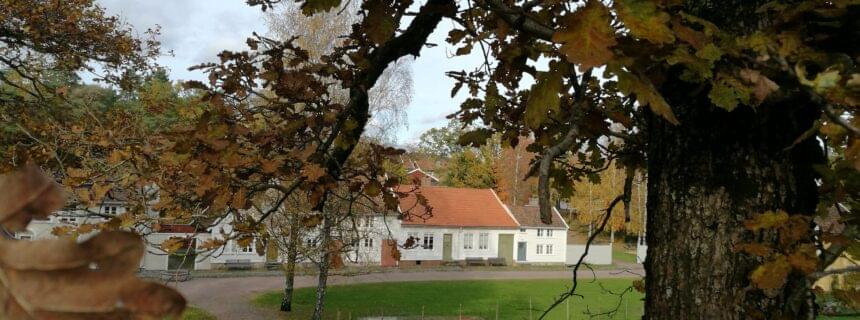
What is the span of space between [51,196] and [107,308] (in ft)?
0.28

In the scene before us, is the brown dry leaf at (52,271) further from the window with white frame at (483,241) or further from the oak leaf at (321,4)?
the window with white frame at (483,241)

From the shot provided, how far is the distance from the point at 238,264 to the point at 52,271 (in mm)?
32626

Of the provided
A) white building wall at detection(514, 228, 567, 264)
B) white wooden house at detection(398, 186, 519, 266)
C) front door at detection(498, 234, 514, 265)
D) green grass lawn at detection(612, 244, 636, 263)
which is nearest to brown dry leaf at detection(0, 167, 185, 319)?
white wooden house at detection(398, 186, 519, 266)

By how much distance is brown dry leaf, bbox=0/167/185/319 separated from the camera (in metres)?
0.40

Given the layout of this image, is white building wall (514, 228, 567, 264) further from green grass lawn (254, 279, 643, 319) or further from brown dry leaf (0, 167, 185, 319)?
brown dry leaf (0, 167, 185, 319)

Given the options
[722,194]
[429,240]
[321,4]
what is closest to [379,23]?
[321,4]

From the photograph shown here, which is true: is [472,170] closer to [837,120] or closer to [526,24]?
[526,24]

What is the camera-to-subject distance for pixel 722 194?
2309 millimetres

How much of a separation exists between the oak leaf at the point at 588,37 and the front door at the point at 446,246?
36171mm

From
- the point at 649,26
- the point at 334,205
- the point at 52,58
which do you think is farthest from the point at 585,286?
the point at 649,26

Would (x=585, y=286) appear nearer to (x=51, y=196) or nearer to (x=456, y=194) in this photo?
(x=456, y=194)

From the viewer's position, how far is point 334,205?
52.3 feet

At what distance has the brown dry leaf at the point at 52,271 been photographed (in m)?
0.40

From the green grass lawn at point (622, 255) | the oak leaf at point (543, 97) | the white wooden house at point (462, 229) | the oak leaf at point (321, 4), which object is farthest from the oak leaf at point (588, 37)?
the green grass lawn at point (622, 255)
